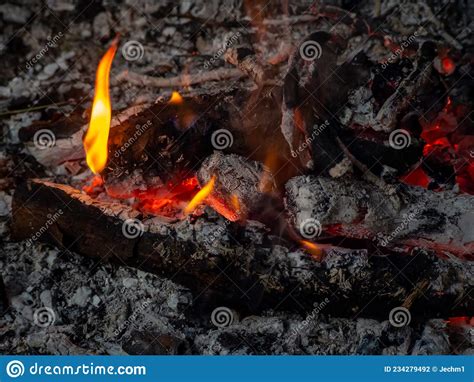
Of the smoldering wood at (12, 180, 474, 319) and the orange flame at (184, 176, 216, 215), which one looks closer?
the smoldering wood at (12, 180, 474, 319)

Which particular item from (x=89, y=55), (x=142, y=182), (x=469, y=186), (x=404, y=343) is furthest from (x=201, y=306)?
(x=89, y=55)

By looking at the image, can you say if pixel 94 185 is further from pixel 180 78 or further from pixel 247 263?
pixel 247 263

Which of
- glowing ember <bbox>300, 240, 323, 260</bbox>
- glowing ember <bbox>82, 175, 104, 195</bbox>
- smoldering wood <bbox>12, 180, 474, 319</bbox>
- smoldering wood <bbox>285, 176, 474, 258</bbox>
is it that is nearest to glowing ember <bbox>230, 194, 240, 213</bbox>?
smoldering wood <bbox>12, 180, 474, 319</bbox>

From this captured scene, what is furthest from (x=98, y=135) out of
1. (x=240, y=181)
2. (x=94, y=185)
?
(x=240, y=181)

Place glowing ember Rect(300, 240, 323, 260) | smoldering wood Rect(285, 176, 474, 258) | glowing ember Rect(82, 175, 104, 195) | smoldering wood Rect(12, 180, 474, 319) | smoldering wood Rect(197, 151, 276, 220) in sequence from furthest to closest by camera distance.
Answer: glowing ember Rect(82, 175, 104, 195) < smoldering wood Rect(197, 151, 276, 220) < smoldering wood Rect(285, 176, 474, 258) < glowing ember Rect(300, 240, 323, 260) < smoldering wood Rect(12, 180, 474, 319)

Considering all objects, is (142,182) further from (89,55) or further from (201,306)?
(89,55)

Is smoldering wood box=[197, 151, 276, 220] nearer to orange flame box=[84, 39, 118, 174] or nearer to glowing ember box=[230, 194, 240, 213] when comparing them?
glowing ember box=[230, 194, 240, 213]
